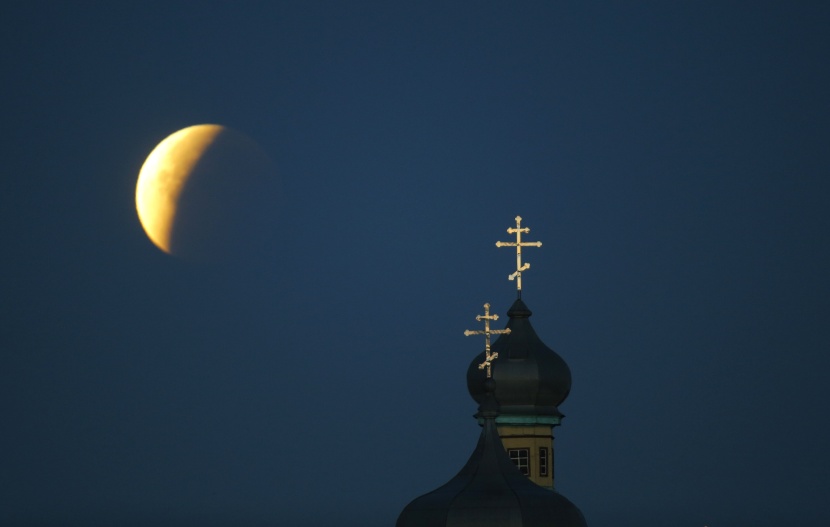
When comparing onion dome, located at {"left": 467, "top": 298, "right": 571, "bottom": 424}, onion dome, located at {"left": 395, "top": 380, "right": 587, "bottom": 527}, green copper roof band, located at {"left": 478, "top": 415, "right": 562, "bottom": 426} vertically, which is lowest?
onion dome, located at {"left": 395, "top": 380, "right": 587, "bottom": 527}

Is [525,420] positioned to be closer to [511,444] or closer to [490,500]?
[511,444]

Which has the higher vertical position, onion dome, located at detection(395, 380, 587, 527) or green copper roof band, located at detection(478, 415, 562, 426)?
green copper roof band, located at detection(478, 415, 562, 426)

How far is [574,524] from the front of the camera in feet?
223

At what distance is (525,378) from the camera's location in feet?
242

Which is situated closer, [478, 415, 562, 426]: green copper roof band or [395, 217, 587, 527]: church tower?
[395, 217, 587, 527]: church tower

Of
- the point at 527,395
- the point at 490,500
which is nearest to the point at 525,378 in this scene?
the point at 527,395

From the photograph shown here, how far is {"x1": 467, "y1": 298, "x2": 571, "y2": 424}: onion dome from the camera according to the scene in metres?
73.8

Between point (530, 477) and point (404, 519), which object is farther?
point (530, 477)

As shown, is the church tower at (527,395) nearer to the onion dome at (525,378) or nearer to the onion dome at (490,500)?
the onion dome at (525,378)

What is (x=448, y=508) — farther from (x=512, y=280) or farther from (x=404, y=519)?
(x=512, y=280)

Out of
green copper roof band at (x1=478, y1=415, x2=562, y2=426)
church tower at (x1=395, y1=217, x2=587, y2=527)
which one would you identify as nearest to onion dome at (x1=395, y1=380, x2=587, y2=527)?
church tower at (x1=395, y1=217, x2=587, y2=527)

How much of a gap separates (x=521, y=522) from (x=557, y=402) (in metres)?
7.98

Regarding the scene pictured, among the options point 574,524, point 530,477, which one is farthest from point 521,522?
point 530,477

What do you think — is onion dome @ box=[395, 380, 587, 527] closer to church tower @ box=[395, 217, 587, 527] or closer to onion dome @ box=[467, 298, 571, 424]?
church tower @ box=[395, 217, 587, 527]
